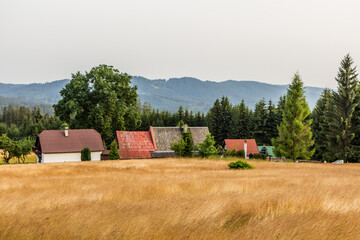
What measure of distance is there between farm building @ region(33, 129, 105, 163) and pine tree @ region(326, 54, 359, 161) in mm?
34039

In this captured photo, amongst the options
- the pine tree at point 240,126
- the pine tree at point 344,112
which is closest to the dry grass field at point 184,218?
the pine tree at point 344,112

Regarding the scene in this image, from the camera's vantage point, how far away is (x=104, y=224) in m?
5.23

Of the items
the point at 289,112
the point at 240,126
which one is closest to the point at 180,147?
the point at 289,112

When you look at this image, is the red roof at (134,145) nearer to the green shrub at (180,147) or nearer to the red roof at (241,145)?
the green shrub at (180,147)

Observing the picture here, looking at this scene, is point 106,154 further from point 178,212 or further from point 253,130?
point 178,212

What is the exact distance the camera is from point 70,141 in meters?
50.9

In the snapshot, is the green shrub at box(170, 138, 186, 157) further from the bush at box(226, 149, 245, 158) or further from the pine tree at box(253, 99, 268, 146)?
the pine tree at box(253, 99, 268, 146)

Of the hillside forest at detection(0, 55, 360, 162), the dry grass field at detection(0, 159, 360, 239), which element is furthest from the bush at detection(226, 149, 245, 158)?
the dry grass field at detection(0, 159, 360, 239)

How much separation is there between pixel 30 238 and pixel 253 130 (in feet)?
247

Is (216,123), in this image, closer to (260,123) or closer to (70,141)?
(260,123)

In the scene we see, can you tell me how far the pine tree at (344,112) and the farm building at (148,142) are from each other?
912 inches

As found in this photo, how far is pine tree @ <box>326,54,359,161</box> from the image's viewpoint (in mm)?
42500

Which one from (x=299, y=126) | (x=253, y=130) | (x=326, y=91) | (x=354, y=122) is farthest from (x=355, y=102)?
(x=253, y=130)

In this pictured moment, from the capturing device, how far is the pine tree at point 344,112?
42500 millimetres
